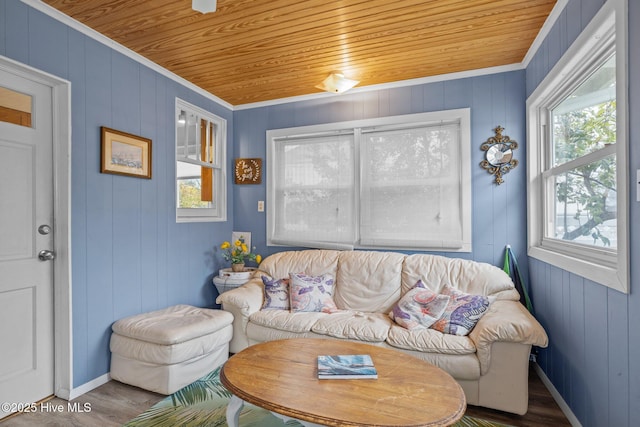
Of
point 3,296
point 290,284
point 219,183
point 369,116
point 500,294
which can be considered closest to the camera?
point 3,296

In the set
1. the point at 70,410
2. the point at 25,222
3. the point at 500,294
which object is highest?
the point at 25,222

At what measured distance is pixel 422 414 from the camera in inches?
51.0

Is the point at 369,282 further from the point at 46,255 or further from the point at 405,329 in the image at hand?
the point at 46,255

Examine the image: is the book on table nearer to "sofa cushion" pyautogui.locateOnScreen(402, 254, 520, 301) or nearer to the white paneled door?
"sofa cushion" pyautogui.locateOnScreen(402, 254, 520, 301)

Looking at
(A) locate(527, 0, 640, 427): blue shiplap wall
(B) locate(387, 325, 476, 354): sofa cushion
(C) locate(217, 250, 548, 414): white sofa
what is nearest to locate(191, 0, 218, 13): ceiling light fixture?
(A) locate(527, 0, 640, 427): blue shiplap wall

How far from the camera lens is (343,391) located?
4.82ft

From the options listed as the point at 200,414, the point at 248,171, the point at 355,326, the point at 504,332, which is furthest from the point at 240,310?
the point at 504,332

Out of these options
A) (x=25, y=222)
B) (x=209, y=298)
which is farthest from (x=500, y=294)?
(x=25, y=222)

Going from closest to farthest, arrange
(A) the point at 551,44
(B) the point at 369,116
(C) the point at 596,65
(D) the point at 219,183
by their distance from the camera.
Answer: (C) the point at 596,65 → (A) the point at 551,44 → (B) the point at 369,116 → (D) the point at 219,183

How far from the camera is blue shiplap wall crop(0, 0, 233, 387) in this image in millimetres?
2178

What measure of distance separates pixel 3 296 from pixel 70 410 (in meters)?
0.82

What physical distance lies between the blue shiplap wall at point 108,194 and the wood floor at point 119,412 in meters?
0.18

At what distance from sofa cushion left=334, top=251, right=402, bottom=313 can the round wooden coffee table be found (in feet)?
3.26

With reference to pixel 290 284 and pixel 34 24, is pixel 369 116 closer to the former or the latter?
pixel 290 284
